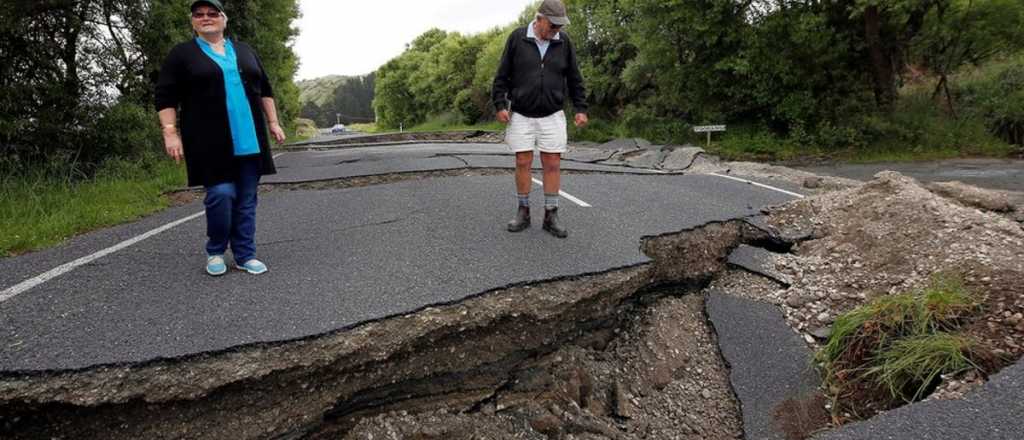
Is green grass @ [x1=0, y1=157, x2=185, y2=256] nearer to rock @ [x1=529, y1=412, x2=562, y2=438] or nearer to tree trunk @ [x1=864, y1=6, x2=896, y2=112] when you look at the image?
rock @ [x1=529, y1=412, x2=562, y2=438]

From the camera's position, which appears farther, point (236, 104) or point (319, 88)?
point (319, 88)

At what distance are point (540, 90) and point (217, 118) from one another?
2383 mm

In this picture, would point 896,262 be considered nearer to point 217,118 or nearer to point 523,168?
point 523,168

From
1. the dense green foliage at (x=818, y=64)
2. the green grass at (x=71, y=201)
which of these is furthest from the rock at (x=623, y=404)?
the dense green foliage at (x=818, y=64)

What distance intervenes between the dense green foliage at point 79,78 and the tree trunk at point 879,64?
16.9m

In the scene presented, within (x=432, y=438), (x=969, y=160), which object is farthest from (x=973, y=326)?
(x=969, y=160)

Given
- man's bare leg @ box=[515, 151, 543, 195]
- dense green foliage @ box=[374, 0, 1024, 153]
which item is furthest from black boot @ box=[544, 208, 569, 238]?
dense green foliage @ box=[374, 0, 1024, 153]

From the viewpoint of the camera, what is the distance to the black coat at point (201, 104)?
10.4 feet

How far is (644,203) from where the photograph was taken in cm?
619

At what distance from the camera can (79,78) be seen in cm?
796

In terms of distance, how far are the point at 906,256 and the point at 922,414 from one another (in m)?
2.35

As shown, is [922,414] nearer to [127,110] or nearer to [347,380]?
[347,380]

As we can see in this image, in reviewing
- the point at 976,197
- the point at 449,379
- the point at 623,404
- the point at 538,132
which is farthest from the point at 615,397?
the point at 976,197

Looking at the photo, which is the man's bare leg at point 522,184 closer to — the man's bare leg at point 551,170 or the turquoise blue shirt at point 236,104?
the man's bare leg at point 551,170
